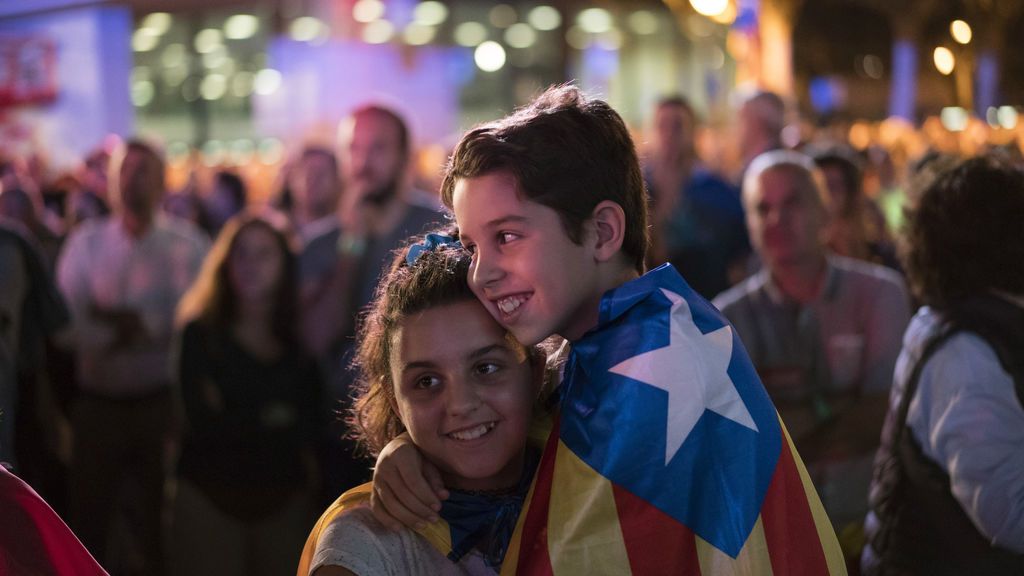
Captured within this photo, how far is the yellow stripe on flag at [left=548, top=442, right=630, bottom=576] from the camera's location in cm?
166

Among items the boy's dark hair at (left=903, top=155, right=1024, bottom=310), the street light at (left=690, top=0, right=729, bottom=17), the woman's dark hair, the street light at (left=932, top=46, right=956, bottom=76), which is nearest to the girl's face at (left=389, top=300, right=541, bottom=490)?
the boy's dark hair at (left=903, top=155, right=1024, bottom=310)

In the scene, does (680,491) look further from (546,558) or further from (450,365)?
(450,365)

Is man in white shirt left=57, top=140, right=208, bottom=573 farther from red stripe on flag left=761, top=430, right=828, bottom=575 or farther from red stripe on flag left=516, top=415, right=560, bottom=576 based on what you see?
red stripe on flag left=761, top=430, right=828, bottom=575

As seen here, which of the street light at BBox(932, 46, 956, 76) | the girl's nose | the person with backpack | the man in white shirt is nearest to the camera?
the girl's nose

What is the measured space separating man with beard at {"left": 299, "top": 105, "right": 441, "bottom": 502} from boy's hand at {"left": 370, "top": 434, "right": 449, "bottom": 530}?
275 cm

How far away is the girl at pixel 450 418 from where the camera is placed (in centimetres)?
189

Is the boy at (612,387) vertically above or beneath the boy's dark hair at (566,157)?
beneath

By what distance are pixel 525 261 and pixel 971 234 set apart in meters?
1.21

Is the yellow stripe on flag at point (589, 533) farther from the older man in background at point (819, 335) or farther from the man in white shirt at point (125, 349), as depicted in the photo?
the man in white shirt at point (125, 349)

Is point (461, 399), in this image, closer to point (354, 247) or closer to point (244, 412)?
point (244, 412)

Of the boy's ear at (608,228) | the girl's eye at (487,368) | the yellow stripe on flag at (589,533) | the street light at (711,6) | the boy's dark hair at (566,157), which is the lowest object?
the yellow stripe on flag at (589,533)

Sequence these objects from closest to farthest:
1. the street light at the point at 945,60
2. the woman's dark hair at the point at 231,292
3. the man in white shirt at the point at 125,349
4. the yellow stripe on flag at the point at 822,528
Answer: the yellow stripe on flag at the point at 822,528 < the woman's dark hair at the point at 231,292 < the man in white shirt at the point at 125,349 < the street light at the point at 945,60

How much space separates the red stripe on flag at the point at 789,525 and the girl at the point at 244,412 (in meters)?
2.92

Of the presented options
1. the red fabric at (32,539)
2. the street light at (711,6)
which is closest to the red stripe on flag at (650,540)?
the red fabric at (32,539)
